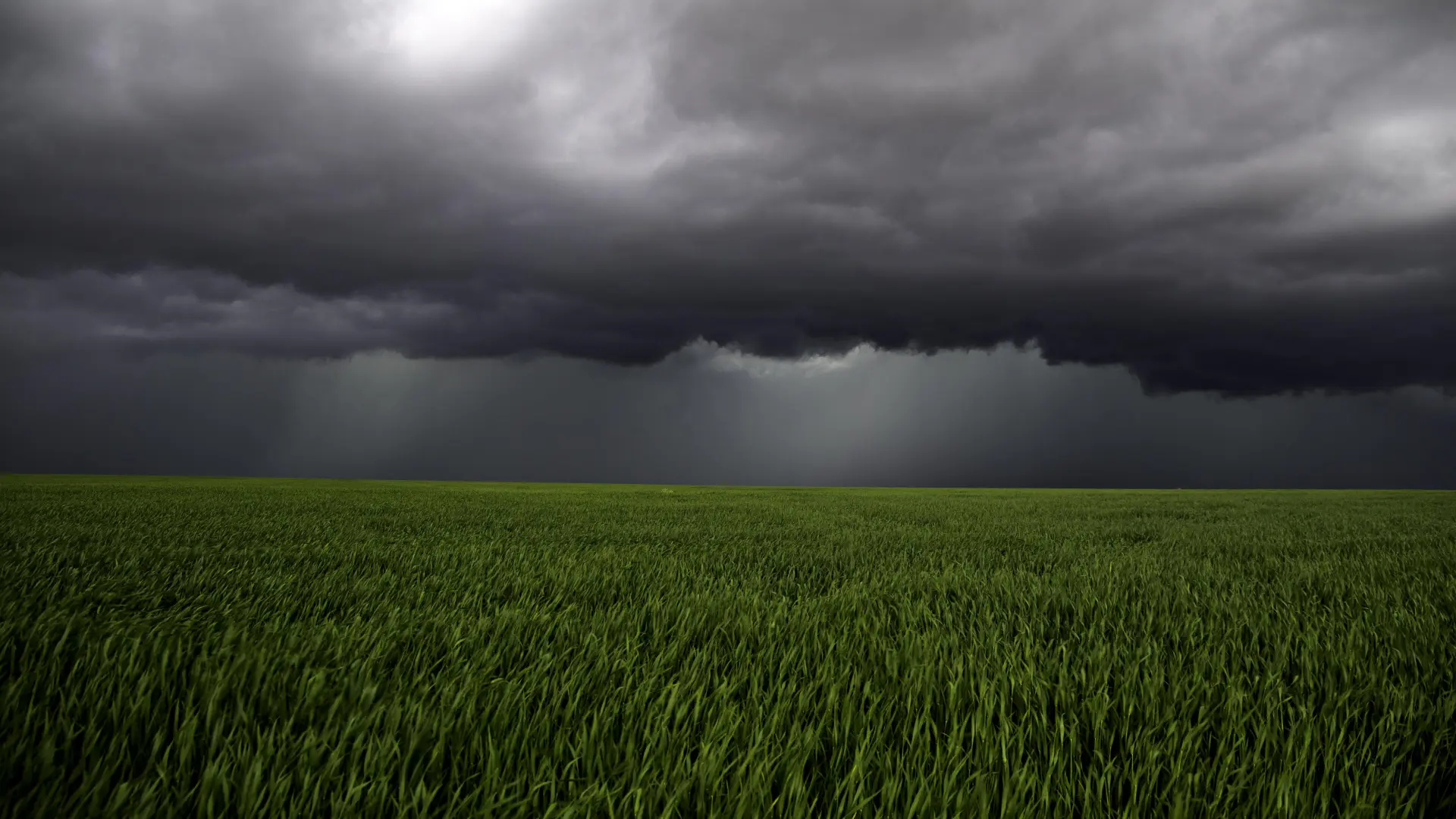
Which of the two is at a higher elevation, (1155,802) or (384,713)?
(384,713)

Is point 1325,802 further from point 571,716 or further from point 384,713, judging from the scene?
point 384,713

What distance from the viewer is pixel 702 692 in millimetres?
2520

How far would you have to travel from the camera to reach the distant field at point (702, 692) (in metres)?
1.81

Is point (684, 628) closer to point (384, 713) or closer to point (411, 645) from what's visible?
point (411, 645)

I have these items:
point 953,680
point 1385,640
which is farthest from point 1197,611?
point 953,680

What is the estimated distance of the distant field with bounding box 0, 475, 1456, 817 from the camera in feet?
5.95

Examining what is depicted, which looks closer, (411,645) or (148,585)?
(411,645)

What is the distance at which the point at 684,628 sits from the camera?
365 cm

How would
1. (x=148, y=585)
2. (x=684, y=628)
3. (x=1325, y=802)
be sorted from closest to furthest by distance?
(x=1325, y=802) < (x=684, y=628) < (x=148, y=585)

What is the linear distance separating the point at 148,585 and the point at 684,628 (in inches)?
146

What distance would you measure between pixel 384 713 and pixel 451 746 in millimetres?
400

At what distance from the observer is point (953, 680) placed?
277cm

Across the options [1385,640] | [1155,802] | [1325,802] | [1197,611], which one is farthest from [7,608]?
[1385,640]

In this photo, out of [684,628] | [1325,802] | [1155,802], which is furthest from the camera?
[684,628]
